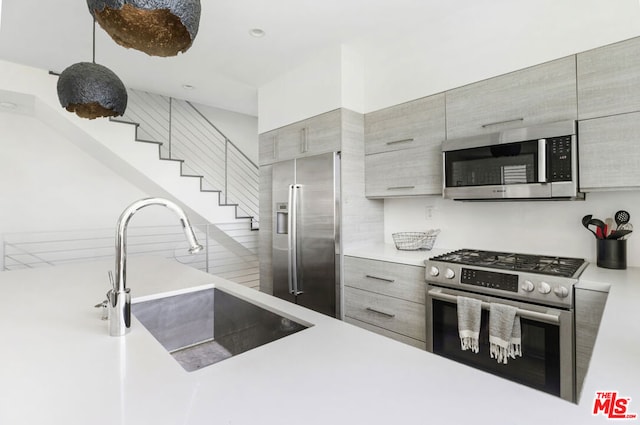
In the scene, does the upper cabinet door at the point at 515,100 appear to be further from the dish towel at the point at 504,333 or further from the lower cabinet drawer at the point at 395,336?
the lower cabinet drawer at the point at 395,336

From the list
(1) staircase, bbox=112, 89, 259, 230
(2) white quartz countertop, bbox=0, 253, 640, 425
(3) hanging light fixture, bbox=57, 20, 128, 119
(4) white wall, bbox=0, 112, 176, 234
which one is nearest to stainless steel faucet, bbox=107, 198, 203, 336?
(2) white quartz countertop, bbox=0, 253, 640, 425

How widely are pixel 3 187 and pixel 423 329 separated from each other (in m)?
4.69

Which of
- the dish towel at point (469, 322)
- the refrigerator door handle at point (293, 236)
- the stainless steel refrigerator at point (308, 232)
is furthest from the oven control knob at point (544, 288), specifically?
the refrigerator door handle at point (293, 236)

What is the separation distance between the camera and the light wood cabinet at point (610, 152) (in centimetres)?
165

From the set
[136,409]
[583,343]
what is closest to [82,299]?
[136,409]

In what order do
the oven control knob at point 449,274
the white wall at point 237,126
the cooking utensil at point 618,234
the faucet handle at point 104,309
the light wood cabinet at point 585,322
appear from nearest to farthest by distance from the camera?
1. the faucet handle at point 104,309
2. the light wood cabinet at point 585,322
3. the cooking utensil at point 618,234
4. the oven control knob at point 449,274
5. the white wall at point 237,126

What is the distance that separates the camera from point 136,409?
633 millimetres

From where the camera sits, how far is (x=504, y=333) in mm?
1696

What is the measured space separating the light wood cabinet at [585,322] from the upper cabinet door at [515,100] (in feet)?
3.22

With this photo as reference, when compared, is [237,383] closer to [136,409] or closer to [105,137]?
[136,409]

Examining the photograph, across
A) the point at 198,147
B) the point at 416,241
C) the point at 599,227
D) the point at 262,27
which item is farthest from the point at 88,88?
the point at 198,147

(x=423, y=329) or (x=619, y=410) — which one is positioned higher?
(x=619, y=410)

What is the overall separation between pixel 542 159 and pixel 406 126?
99cm

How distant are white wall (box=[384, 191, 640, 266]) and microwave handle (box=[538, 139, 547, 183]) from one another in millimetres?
385
